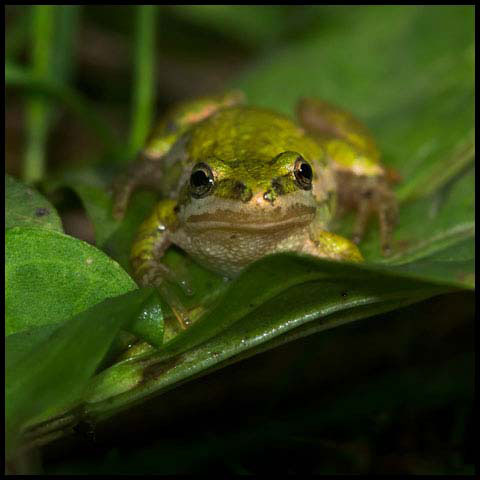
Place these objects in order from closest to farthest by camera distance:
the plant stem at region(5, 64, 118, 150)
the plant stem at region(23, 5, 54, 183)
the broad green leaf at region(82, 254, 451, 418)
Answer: the broad green leaf at region(82, 254, 451, 418), the plant stem at region(5, 64, 118, 150), the plant stem at region(23, 5, 54, 183)

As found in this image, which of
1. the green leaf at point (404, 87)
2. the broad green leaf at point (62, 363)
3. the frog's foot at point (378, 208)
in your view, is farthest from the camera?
the green leaf at point (404, 87)

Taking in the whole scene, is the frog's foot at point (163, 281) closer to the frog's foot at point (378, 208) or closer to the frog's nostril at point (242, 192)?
the frog's nostril at point (242, 192)

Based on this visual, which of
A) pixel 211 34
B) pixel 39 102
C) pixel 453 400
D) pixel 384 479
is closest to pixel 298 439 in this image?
pixel 384 479

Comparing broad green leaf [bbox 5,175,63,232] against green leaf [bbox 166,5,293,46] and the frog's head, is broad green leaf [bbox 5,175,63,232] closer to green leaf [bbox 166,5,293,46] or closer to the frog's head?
the frog's head

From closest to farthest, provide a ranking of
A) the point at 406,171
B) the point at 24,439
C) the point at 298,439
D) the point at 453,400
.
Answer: the point at 24,439 < the point at 298,439 < the point at 453,400 < the point at 406,171

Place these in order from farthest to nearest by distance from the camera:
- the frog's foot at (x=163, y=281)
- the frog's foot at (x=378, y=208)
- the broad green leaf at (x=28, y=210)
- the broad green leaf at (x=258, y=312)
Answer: the frog's foot at (x=378, y=208) < the frog's foot at (x=163, y=281) < the broad green leaf at (x=28, y=210) < the broad green leaf at (x=258, y=312)

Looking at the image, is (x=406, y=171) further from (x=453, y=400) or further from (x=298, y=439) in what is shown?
(x=298, y=439)

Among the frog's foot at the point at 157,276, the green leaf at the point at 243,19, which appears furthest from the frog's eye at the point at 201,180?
the green leaf at the point at 243,19

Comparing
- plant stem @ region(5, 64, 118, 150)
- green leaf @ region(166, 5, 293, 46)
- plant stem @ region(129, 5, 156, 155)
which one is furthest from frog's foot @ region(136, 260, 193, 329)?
green leaf @ region(166, 5, 293, 46)
